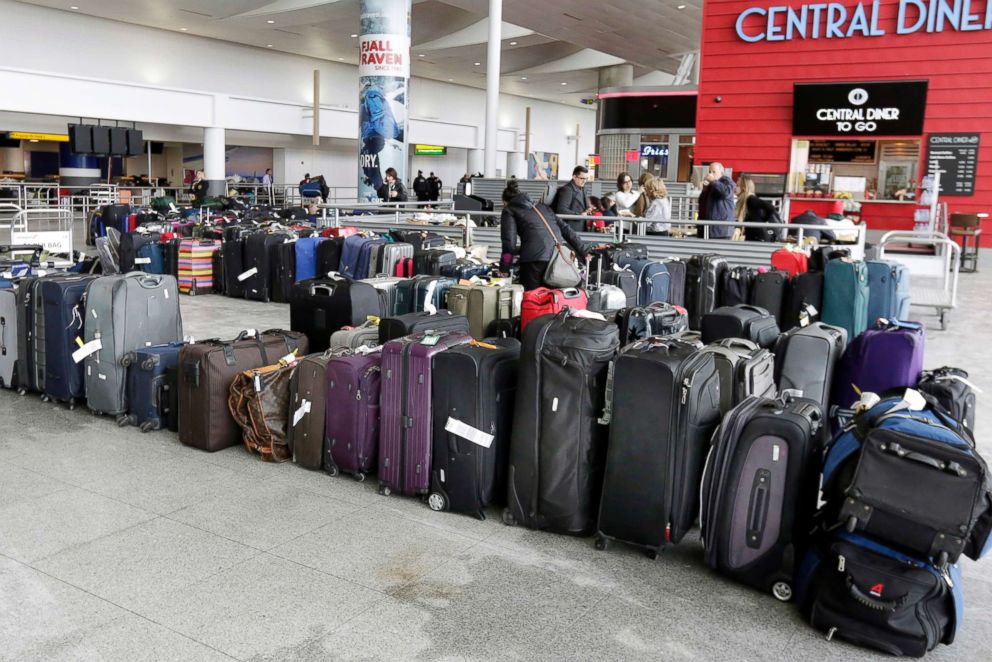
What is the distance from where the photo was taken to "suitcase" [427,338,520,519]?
3.76 meters

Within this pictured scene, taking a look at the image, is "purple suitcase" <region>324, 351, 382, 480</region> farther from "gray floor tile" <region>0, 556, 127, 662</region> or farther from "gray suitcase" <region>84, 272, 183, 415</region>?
"gray suitcase" <region>84, 272, 183, 415</region>

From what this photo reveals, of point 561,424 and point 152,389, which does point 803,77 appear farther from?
point 561,424

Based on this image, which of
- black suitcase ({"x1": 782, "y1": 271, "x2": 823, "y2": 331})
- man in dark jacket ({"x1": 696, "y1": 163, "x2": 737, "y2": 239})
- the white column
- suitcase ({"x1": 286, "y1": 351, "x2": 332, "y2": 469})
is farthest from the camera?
the white column

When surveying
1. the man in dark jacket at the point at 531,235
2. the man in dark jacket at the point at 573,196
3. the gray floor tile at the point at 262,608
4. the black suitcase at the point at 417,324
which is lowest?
the gray floor tile at the point at 262,608

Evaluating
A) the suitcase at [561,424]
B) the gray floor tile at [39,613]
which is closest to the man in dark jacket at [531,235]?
the suitcase at [561,424]

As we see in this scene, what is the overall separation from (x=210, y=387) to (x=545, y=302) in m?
2.06

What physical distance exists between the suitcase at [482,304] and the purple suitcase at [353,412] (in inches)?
62.0

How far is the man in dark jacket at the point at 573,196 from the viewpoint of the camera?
8.84 metres

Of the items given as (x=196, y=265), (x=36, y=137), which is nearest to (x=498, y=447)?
(x=196, y=265)

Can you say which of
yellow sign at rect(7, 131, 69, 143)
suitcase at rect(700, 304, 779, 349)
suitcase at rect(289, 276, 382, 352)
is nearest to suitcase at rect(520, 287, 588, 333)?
suitcase at rect(700, 304, 779, 349)

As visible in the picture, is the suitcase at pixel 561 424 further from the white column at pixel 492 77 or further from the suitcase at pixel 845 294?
the white column at pixel 492 77

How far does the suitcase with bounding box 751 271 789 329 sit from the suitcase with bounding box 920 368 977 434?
3.26 m

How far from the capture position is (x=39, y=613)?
2900mm

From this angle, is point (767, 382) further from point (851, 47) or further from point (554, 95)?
point (554, 95)
